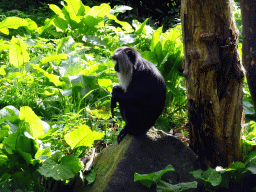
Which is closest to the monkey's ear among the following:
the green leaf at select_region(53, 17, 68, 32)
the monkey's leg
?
the monkey's leg

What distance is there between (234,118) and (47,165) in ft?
6.40

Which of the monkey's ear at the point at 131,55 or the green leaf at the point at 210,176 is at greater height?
the monkey's ear at the point at 131,55

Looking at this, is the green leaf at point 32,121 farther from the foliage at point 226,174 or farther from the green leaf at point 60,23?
the green leaf at point 60,23

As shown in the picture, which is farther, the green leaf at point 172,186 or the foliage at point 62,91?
the foliage at point 62,91

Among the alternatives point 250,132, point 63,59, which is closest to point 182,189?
point 250,132

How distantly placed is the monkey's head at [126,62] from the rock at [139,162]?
67 centimetres

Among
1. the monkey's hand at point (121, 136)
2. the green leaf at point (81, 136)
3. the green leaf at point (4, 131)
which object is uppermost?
the green leaf at point (4, 131)

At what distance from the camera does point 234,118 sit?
10.4 ft

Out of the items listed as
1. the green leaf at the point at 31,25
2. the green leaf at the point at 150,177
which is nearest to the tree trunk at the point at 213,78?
the green leaf at the point at 150,177

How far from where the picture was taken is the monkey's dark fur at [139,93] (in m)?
3.24

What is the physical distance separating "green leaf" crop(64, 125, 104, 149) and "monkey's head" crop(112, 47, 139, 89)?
0.69 meters

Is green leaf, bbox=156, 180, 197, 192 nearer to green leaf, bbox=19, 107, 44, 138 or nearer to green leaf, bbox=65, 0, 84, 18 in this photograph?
green leaf, bbox=19, 107, 44, 138

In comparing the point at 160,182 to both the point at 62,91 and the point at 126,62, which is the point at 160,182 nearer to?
the point at 126,62

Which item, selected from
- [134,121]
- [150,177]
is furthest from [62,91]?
[150,177]
